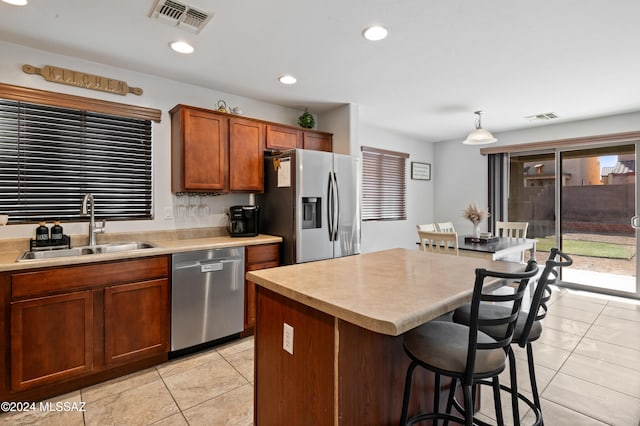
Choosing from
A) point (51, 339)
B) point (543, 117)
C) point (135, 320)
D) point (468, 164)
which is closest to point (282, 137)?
point (135, 320)

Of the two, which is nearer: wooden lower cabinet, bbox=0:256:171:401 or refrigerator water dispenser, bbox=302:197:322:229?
wooden lower cabinet, bbox=0:256:171:401

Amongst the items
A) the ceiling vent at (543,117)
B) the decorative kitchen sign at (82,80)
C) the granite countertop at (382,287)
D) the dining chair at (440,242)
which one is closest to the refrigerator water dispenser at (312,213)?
the dining chair at (440,242)

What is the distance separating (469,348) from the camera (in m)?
1.11

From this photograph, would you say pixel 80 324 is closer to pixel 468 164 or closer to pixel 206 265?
pixel 206 265

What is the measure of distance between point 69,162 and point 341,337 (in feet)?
9.19

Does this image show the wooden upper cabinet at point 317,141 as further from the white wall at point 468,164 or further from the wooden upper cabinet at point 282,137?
the white wall at point 468,164

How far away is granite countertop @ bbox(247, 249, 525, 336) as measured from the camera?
3.40ft

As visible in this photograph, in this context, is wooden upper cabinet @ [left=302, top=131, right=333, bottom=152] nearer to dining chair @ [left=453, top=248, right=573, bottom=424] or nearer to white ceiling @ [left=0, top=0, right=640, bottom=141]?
white ceiling @ [left=0, top=0, right=640, bottom=141]

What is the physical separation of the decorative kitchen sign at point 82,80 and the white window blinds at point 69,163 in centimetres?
22

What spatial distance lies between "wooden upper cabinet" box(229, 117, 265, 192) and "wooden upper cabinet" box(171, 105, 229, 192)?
0.07 metres

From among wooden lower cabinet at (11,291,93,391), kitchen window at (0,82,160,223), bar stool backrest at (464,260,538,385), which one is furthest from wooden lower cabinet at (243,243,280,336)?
bar stool backrest at (464,260,538,385)

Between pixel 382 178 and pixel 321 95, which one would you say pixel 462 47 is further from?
pixel 382 178

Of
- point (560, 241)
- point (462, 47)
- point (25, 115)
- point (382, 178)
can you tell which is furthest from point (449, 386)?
point (560, 241)

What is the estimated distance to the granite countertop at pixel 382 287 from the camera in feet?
3.40
